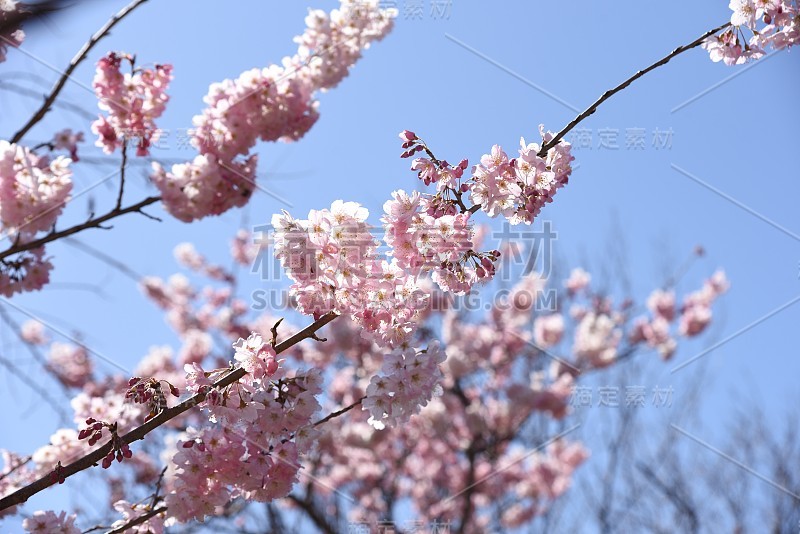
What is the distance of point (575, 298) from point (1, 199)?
→ 891 centimetres

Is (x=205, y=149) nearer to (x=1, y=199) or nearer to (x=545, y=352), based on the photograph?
(x=1, y=199)

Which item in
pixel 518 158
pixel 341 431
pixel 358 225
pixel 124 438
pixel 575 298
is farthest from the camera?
pixel 575 298

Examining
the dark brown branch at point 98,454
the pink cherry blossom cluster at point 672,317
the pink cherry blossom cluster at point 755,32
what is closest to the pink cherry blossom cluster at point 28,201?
the dark brown branch at point 98,454

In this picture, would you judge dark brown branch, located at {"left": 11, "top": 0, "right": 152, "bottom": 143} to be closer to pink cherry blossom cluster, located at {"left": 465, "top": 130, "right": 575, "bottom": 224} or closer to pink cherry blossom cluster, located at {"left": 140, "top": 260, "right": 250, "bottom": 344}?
pink cherry blossom cluster, located at {"left": 465, "top": 130, "right": 575, "bottom": 224}

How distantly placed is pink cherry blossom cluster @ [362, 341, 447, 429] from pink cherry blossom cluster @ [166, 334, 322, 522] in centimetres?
24

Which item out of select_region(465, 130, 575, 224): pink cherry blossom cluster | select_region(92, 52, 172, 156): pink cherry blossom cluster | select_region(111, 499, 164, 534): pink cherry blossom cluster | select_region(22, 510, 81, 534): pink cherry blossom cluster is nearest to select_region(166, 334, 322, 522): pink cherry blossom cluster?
select_region(111, 499, 164, 534): pink cherry blossom cluster

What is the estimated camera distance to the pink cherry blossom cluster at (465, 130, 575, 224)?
8.09ft

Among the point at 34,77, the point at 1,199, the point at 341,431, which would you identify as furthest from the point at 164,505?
the point at 341,431

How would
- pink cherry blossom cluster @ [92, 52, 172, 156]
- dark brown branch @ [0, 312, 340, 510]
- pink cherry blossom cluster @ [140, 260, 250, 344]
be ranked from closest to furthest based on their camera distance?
dark brown branch @ [0, 312, 340, 510] < pink cherry blossom cluster @ [92, 52, 172, 156] < pink cherry blossom cluster @ [140, 260, 250, 344]

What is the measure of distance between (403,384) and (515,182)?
0.90 metres

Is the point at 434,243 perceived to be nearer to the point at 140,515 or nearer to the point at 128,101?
the point at 140,515

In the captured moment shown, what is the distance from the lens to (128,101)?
13.7ft

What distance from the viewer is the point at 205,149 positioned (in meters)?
4.32

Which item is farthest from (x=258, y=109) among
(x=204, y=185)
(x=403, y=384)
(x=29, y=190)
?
(x=403, y=384)
